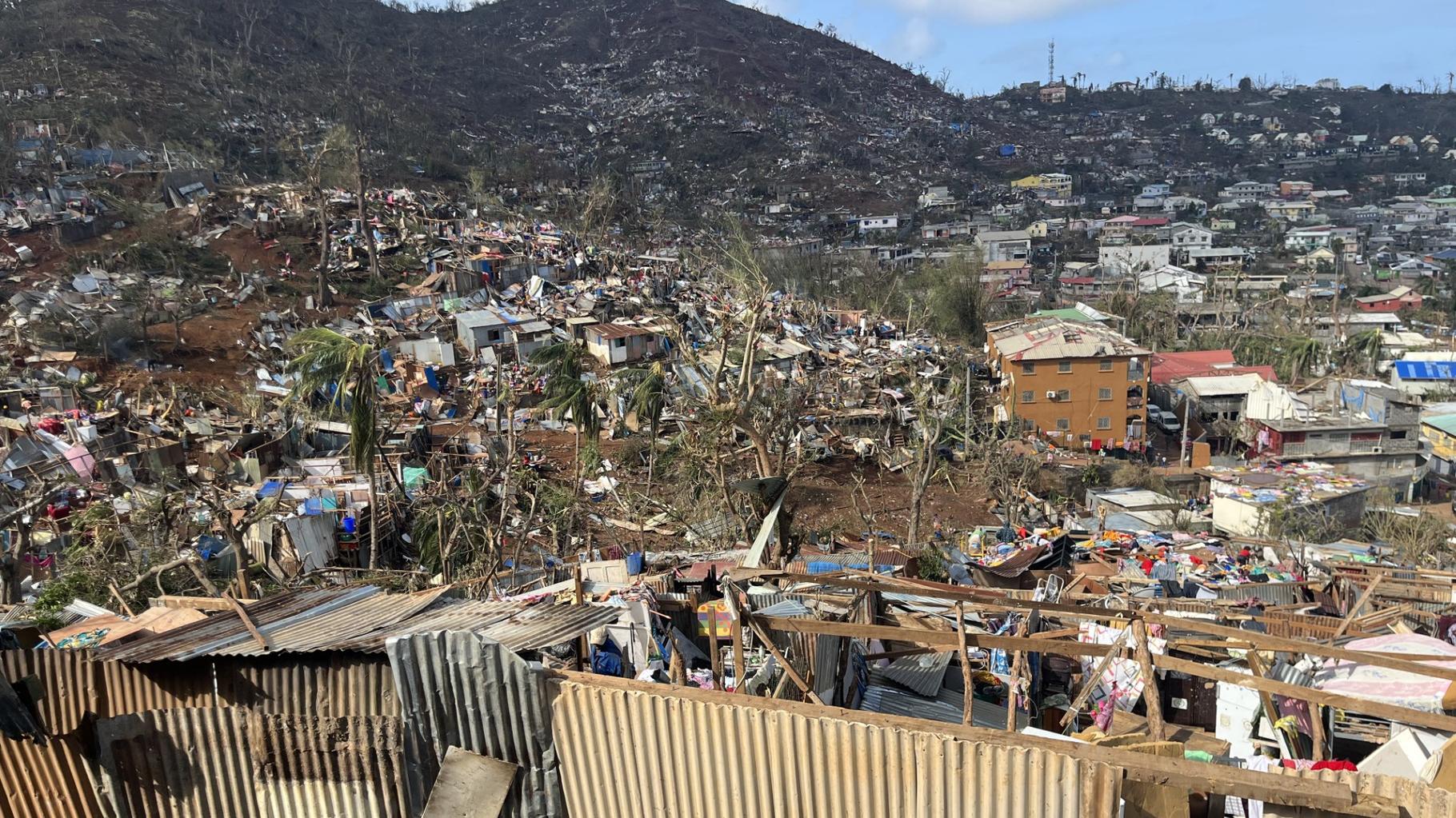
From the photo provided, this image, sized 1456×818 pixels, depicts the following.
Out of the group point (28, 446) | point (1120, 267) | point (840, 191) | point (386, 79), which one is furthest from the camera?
point (840, 191)

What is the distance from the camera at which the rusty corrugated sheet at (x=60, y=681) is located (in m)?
3.00

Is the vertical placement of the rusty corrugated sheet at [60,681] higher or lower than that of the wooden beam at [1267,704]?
higher

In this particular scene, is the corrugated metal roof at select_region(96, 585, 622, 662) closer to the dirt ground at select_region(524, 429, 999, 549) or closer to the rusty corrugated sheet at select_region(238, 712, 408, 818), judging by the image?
the rusty corrugated sheet at select_region(238, 712, 408, 818)

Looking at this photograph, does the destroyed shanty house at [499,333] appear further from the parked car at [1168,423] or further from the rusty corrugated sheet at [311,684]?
the rusty corrugated sheet at [311,684]

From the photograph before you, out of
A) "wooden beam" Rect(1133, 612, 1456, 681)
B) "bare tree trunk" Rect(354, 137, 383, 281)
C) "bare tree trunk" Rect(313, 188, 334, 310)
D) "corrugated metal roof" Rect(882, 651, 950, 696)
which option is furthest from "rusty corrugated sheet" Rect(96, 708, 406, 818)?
"bare tree trunk" Rect(354, 137, 383, 281)

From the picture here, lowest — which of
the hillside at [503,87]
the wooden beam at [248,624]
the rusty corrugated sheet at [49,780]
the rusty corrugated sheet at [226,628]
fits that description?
the rusty corrugated sheet at [49,780]

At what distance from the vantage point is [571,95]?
74.1 metres

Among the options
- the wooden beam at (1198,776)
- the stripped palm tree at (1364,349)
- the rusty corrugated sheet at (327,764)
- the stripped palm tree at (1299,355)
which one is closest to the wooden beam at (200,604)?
the rusty corrugated sheet at (327,764)

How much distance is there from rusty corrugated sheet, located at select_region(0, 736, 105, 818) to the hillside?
33.9 meters

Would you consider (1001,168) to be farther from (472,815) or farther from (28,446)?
(472,815)

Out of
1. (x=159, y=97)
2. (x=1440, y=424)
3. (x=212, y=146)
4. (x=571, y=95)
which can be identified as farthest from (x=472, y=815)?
(x=571, y=95)

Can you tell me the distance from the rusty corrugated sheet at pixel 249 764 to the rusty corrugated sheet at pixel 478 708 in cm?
16

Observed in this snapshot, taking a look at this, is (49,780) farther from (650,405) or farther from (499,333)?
(499,333)

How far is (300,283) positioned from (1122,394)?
19839 millimetres
